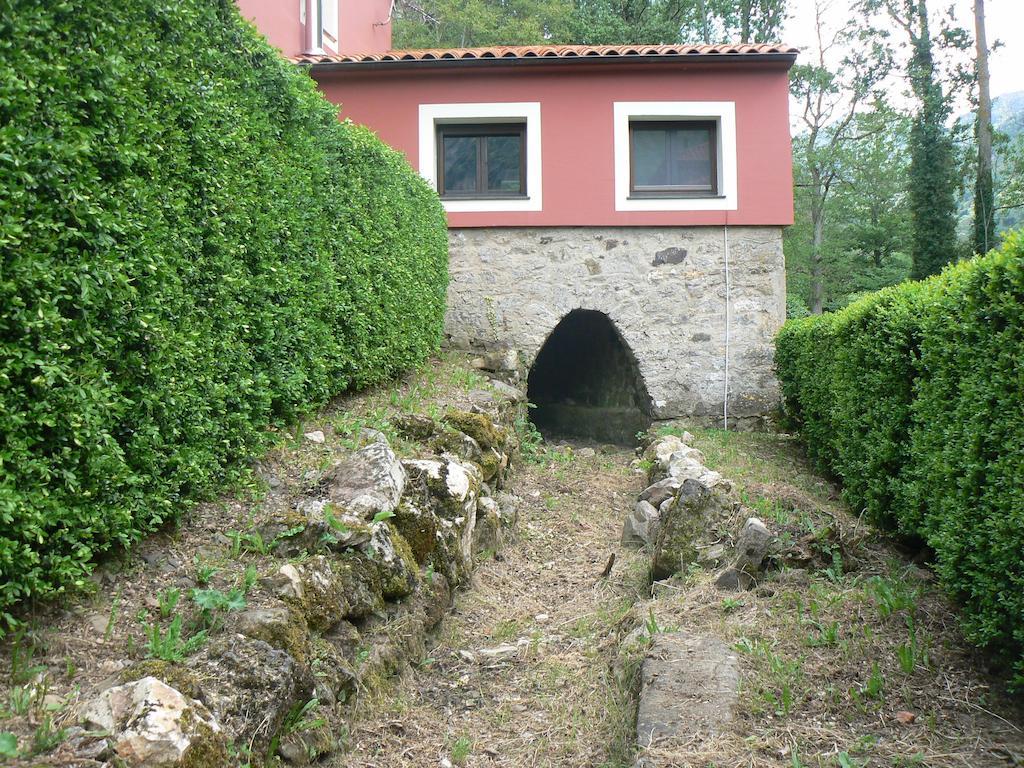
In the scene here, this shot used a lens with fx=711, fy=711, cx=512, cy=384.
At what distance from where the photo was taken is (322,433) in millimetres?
4086

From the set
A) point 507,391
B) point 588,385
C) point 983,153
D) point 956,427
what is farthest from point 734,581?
point 983,153

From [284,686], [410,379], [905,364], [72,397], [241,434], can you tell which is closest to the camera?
[72,397]

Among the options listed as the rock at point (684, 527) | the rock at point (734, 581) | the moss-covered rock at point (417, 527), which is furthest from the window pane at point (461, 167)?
the rock at point (734, 581)

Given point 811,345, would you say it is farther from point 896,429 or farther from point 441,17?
point 441,17

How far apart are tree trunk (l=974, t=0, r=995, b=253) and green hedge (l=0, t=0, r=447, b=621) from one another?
695 inches

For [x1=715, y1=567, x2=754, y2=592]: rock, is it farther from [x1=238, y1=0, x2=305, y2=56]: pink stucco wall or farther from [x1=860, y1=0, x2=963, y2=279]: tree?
[x1=860, y1=0, x2=963, y2=279]: tree

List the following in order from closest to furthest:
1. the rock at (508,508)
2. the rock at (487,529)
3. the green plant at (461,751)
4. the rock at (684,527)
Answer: the green plant at (461,751) → the rock at (684,527) → the rock at (487,529) → the rock at (508,508)

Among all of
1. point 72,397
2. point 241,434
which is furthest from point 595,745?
point 72,397

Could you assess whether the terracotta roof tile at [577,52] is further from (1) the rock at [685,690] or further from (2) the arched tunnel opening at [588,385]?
(1) the rock at [685,690]

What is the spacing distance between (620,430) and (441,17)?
14.6 m

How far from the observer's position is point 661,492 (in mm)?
5531

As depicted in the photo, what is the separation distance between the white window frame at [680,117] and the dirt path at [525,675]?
4988mm

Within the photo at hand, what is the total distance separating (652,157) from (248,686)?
869 centimetres

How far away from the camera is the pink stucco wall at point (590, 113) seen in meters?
9.12
